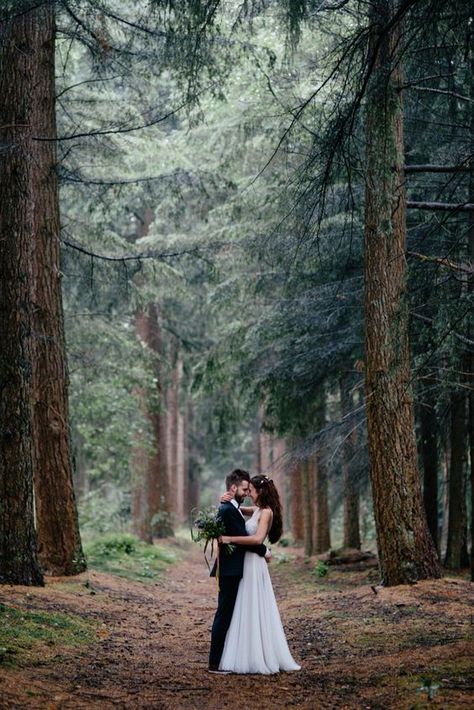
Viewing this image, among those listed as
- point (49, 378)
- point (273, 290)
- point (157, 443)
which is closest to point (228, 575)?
point (49, 378)

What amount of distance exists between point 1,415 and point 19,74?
14.2ft

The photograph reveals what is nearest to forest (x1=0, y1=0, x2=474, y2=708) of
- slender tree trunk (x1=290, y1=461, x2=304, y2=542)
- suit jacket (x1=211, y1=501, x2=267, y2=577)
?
suit jacket (x1=211, y1=501, x2=267, y2=577)

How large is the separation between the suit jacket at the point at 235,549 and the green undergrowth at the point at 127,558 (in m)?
7.08

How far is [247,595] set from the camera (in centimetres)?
694

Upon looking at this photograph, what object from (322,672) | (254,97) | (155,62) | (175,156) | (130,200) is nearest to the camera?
(322,672)

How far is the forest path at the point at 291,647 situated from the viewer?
566 centimetres

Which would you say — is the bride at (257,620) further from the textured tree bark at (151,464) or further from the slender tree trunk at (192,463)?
the slender tree trunk at (192,463)

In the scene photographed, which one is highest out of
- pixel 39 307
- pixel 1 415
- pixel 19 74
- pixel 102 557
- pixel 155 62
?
pixel 155 62

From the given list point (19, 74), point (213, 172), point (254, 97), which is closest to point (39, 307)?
point (19, 74)

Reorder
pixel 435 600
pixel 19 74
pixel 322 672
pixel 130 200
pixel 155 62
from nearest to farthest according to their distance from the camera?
pixel 322 672, pixel 435 600, pixel 19 74, pixel 155 62, pixel 130 200

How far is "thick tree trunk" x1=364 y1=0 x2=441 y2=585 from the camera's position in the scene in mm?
9766

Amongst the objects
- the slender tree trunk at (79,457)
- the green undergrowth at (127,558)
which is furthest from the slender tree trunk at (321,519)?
the slender tree trunk at (79,457)

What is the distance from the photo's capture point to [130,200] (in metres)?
19.6

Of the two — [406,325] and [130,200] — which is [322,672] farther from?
[130,200]
